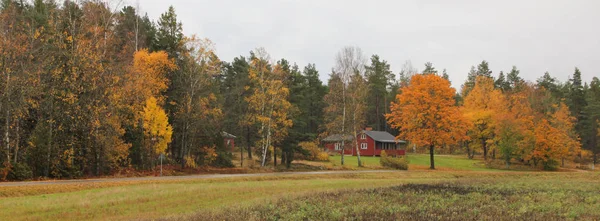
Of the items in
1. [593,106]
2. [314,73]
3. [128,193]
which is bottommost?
[128,193]

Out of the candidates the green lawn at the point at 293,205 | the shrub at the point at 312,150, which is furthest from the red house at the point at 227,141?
the green lawn at the point at 293,205

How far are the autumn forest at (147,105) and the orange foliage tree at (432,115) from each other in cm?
12

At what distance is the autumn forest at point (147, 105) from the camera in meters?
27.9

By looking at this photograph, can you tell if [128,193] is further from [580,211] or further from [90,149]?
[580,211]

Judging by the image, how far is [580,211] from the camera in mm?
10891

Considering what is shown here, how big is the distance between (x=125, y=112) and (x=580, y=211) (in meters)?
30.5

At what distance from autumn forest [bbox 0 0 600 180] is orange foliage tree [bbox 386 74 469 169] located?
12 cm

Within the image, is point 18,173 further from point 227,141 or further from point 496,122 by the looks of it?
point 496,122

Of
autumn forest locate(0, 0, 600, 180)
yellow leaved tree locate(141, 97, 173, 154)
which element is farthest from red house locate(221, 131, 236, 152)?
yellow leaved tree locate(141, 97, 173, 154)

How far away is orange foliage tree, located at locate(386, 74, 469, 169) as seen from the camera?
140 feet

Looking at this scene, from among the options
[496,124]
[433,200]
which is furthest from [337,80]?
[433,200]

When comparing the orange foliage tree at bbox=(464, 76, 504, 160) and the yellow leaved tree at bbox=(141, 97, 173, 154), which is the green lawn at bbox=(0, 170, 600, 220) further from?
the orange foliage tree at bbox=(464, 76, 504, 160)

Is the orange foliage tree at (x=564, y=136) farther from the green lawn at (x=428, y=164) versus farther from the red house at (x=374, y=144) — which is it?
the red house at (x=374, y=144)

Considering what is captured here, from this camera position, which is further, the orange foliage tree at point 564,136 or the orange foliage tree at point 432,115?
the orange foliage tree at point 564,136
